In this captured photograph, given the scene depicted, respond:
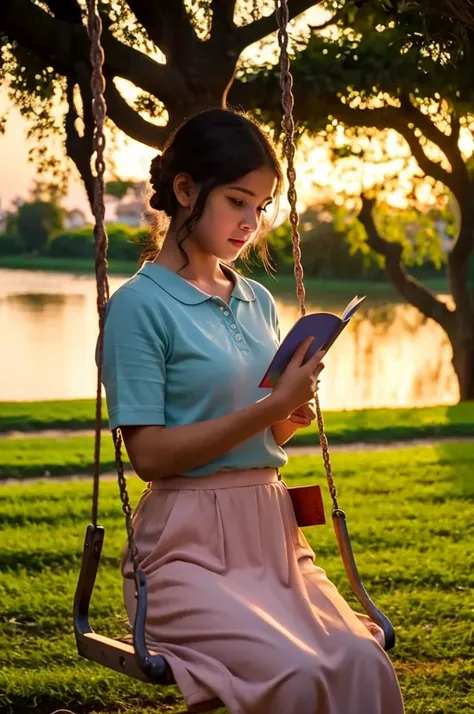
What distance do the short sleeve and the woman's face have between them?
0.22 meters

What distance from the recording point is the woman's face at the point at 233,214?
107 inches

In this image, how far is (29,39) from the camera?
5.15 m

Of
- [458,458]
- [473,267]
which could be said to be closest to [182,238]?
[458,458]

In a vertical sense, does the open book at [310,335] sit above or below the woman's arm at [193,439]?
above

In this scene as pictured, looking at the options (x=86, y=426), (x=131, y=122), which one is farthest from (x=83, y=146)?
(x=86, y=426)

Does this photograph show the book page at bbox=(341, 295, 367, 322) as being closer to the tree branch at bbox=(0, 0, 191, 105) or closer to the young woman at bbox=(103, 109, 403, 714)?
the young woman at bbox=(103, 109, 403, 714)

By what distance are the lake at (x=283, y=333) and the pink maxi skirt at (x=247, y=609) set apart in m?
8.52

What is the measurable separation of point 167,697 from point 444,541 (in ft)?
8.77

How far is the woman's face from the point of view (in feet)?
8.91

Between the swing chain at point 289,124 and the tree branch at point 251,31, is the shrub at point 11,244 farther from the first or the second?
the swing chain at point 289,124

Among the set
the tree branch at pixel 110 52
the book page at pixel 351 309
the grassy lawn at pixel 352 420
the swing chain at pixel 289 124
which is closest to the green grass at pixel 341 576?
the swing chain at pixel 289 124

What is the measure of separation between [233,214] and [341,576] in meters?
3.43

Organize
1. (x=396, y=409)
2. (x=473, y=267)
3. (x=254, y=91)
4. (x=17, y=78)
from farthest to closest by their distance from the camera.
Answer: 1. (x=473, y=267)
2. (x=396, y=409)
3. (x=254, y=91)
4. (x=17, y=78)

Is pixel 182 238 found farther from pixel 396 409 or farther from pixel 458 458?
pixel 396 409
